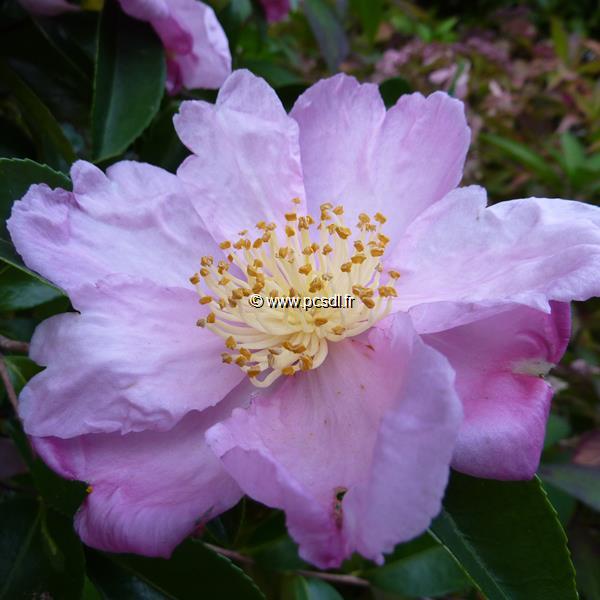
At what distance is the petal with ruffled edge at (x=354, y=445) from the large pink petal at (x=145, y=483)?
60 millimetres

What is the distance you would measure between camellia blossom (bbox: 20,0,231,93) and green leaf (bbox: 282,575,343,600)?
0.68 meters

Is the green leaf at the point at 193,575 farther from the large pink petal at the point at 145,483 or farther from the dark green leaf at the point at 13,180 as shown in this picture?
the dark green leaf at the point at 13,180

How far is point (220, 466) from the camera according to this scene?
585mm

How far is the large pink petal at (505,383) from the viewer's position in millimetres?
523

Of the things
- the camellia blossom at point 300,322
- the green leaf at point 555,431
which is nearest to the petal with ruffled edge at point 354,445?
the camellia blossom at point 300,322

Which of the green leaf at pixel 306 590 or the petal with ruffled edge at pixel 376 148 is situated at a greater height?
the petal with ruffled edge at pixel 376 148

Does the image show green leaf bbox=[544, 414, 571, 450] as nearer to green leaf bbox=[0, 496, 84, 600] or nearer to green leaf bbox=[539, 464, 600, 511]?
green leaf bbox=[539, 464, 600, 511]

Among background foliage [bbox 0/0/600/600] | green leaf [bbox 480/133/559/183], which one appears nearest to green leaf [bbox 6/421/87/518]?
background foliage [bbox 0/0/600/600]

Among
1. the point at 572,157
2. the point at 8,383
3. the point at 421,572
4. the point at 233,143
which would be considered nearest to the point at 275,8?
the point at 233,143

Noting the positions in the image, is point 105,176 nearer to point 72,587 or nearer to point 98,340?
point 98,340

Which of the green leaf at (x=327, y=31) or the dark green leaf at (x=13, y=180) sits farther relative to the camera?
the green leaf at (x=327, y=31)

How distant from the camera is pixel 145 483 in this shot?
59 centimetres

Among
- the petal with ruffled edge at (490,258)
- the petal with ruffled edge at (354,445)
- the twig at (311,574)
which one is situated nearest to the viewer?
the petal with ruffled edge at (354,445)

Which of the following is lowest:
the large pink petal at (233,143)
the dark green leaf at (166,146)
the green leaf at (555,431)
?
the green leaf at (555,431)
